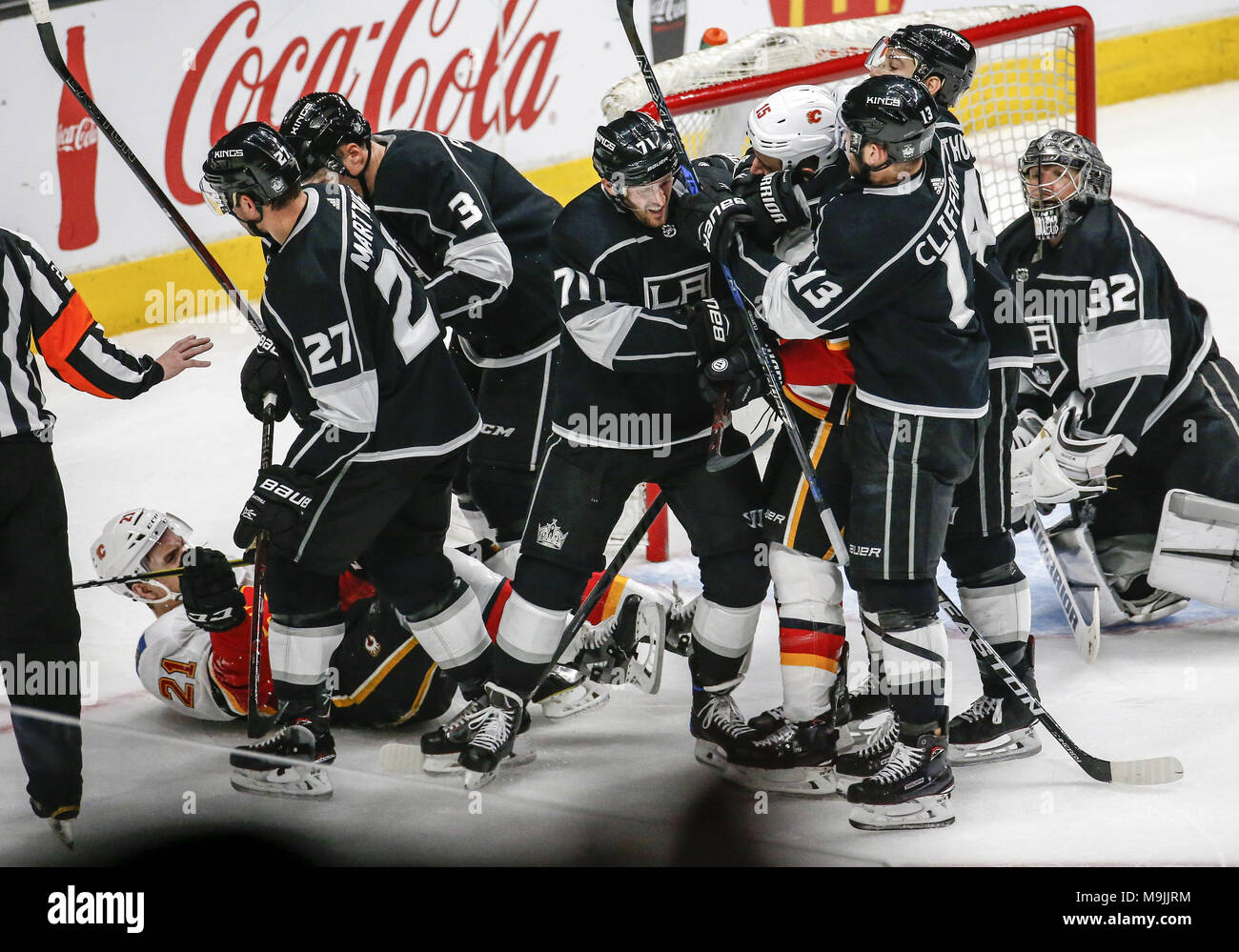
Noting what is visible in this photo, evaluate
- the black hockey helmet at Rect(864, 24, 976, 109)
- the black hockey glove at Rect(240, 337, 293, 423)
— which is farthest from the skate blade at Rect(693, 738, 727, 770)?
the black hockey helmet at Rect(864, 24, 976, 109)

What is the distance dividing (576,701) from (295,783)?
0.72 m

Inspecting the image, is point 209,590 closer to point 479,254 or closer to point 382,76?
point 479,254

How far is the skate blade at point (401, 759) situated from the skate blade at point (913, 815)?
37.3 inches

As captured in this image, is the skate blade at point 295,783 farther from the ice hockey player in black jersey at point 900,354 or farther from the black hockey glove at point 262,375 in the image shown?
the ice hockey player in black jersey at point 900,354

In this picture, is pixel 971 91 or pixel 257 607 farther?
pixel 971 91

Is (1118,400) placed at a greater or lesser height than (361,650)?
greater

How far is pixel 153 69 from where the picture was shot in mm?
6066

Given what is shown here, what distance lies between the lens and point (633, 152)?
304 cm

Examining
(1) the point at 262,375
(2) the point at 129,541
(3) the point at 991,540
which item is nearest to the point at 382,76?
(2) the point at 129,541

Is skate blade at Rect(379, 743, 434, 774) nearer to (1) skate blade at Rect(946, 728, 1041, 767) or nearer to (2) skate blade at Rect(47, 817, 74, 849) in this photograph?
(2) skate blade at Rect(47, 817, 74, 849)
